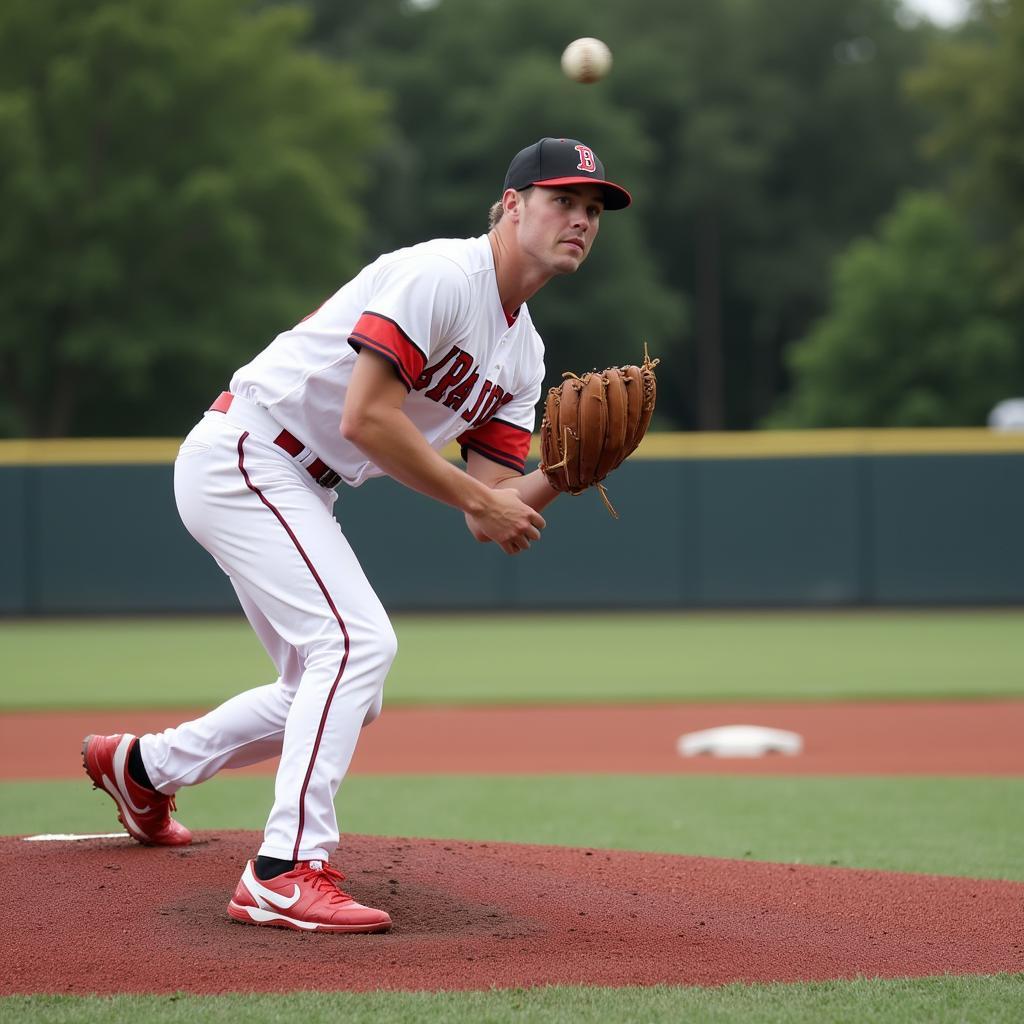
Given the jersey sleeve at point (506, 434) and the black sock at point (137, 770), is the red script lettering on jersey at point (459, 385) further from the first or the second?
the black sock at point (137, 770)

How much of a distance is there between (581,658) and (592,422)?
8.66 m

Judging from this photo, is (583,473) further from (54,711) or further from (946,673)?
(946,673)

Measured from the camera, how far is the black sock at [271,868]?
3291mm

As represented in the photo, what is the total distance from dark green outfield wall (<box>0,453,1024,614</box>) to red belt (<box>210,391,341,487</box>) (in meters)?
12.0

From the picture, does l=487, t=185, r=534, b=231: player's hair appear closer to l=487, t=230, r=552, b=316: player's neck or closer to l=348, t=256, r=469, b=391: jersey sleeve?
l=487, t=230, r=552, b=316: player's neck

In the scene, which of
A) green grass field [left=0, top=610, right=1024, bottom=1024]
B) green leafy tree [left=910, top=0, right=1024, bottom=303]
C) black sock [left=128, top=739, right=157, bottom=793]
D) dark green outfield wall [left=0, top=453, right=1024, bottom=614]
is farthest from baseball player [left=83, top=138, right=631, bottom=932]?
green leafy tree [left=910, top=0, right=1024, bottom=303]

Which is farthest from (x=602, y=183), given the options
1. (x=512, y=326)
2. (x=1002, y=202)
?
(x=1002, y=202)

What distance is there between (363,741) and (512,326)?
16.2 feet

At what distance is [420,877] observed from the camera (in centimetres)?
380

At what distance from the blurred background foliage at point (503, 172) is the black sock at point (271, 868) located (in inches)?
886

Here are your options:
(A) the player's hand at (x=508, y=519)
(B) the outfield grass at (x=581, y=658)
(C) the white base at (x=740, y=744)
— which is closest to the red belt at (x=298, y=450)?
(A) the player's hand at (x=508, y=519)

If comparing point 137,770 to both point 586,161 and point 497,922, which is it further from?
point 586,161

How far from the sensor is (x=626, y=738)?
8.03 meters

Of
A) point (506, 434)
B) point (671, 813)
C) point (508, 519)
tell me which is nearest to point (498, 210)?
point (506, 434)
